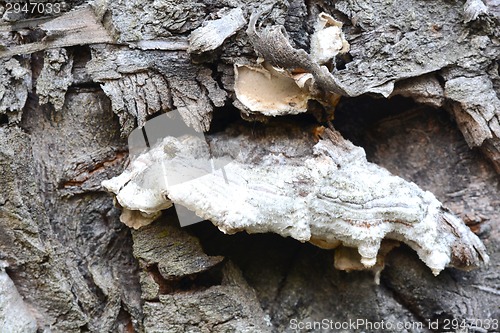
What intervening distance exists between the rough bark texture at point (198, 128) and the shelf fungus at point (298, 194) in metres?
0.10

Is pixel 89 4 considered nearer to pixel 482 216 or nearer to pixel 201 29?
pixel 201 29

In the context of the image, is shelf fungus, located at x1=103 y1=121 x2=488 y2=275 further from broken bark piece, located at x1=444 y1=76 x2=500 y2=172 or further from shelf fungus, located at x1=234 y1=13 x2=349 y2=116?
broken bark piece, located at x1=444 y1=76 x2=500 y2=172

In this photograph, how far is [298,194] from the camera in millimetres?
1407

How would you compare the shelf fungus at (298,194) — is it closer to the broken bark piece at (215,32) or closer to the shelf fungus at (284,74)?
the shelf fungus at (284,74)

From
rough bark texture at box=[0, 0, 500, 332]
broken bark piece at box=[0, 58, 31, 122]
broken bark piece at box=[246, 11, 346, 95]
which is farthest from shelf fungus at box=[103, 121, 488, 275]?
broken bark piece at box=[0, 58, 31, 122]

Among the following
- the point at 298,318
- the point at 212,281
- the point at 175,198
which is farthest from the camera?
the point at 298,318

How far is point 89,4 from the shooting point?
158cm

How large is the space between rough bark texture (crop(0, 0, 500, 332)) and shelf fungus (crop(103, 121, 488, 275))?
0.33 feet

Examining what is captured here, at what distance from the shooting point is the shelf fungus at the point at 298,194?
1.37 meters

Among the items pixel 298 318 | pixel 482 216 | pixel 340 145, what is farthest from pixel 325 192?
pixel 482 216

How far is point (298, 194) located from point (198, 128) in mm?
361

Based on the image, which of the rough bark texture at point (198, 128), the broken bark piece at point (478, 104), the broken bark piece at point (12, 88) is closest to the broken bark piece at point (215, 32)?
the rough bark texture at point (198, 128)

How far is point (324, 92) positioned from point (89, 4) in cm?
73

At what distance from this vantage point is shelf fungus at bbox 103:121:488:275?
1.37 m
